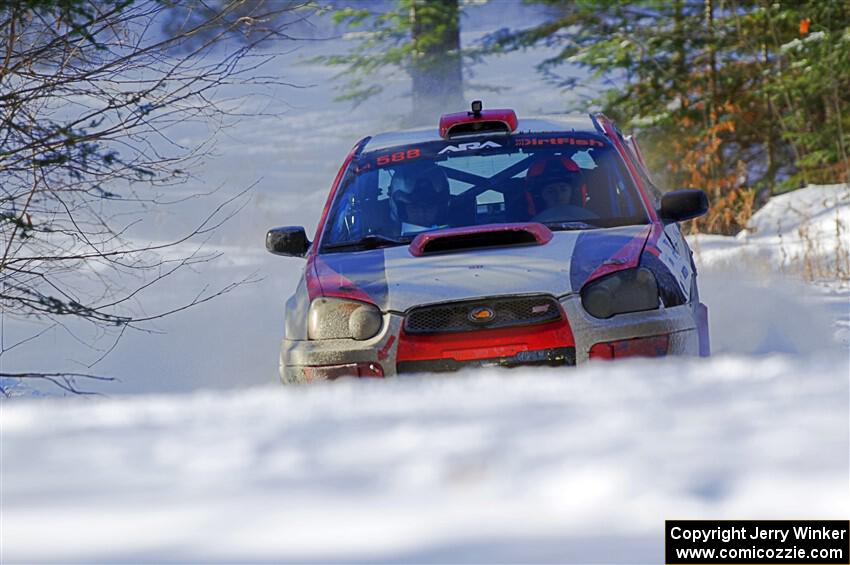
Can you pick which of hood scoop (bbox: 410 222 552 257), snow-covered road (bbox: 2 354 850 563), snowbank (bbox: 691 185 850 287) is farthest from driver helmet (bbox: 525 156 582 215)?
snowbank (bbox: 691 185 850 287)

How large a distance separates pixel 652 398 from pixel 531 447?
646 millimetres

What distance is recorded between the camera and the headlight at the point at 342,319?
492cm

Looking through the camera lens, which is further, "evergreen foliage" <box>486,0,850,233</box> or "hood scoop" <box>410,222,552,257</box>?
"evergreen foliage" <box>486,0,850,233</box>

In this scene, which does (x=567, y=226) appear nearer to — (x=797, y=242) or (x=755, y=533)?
(x=755, y=533)

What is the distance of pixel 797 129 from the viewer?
64.1 feet

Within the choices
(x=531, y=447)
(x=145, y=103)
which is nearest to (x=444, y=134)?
(x=145, y=103)

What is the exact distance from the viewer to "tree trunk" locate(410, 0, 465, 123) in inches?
893

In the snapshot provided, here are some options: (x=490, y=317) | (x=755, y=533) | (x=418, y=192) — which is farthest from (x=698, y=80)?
(x=755, y=533)

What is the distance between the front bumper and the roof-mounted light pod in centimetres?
195

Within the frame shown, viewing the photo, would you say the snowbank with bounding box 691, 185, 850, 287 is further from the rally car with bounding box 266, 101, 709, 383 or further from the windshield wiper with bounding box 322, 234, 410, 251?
the windshield wiper with bounding box 322, 234, 410, 251

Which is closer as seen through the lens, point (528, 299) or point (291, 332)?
point (528, 299)

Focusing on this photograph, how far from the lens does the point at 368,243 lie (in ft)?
18.8

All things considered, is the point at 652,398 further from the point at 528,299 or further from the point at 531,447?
the point at 528,299

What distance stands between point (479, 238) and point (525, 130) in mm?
1463
